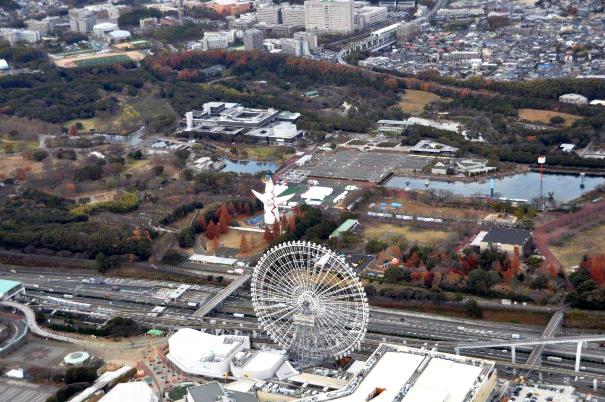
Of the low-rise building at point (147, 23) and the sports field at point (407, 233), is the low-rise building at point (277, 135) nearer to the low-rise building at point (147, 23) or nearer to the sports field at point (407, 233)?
the sports field at point (407, 233)

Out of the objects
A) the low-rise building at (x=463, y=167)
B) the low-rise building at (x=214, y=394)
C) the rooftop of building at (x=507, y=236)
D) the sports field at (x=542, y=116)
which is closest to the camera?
the low-rise building at (x=214, y=394)

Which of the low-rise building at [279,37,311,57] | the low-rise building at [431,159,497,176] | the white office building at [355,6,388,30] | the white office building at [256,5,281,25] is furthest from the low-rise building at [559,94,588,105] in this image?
the white office building at [256,5,281,25]

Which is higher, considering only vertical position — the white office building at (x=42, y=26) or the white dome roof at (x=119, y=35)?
the white office building at (x=42, y=26)

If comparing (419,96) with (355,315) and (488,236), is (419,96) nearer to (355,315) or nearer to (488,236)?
(488,236)

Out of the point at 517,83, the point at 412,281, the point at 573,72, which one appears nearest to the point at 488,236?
the point at 412,281

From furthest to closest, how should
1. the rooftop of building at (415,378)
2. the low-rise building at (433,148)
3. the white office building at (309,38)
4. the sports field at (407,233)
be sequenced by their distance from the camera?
1. the white office building at (309,38)
2. the low-rise building at (433,148)
3. the sports field at (407,233)
4. the rooftop of building at (415,378)

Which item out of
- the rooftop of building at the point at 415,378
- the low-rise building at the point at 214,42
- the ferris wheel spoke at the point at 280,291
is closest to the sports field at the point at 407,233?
the ferris wheel spoke at the point at 280,291

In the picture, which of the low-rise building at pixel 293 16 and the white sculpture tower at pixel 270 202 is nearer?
the white sculpture tower at pixel 270 202

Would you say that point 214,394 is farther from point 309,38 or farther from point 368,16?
point 368,16

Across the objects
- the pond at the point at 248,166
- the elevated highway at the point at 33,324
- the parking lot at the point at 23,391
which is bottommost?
the parking lot at the point at 23,391
